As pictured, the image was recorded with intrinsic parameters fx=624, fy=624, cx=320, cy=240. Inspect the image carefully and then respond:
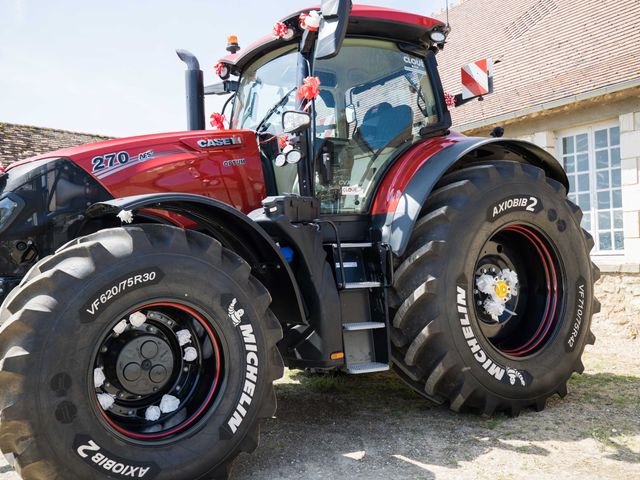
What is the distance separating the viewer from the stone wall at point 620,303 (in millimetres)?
7487

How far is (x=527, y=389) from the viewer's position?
4.16 meters

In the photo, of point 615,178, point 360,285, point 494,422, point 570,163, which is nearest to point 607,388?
point 494,422

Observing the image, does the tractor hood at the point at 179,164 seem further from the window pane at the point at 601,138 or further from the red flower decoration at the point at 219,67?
the window pane at the point at 601,138

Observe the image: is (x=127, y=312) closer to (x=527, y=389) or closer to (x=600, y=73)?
(x=527, y=389)

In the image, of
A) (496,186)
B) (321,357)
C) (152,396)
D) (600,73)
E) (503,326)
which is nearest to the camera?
(152,396)

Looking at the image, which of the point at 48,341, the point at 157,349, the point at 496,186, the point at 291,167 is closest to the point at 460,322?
the point at 496,186

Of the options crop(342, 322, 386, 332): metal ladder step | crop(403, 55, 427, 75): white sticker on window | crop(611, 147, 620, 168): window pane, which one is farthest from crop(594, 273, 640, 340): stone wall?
crop(342, 322, 386, 332): metal ladder step

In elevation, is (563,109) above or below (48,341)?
above

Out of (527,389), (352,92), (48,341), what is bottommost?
(527,389)

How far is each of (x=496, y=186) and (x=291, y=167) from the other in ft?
4.59

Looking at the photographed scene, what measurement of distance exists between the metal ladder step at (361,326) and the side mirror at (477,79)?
2.11 metres

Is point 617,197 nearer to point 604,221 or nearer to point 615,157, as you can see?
point 604,221

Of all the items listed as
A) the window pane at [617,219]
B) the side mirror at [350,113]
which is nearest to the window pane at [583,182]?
the window pane at [617,219]

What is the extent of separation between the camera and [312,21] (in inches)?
152
